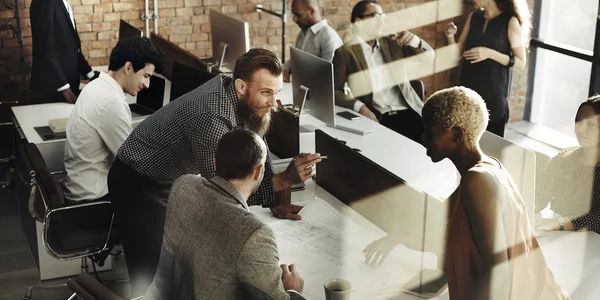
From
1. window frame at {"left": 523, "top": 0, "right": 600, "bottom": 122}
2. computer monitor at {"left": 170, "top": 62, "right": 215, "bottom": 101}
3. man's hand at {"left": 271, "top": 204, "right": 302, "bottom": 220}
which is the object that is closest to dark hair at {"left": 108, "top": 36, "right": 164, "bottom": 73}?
computer monitor at {"left": 170, "top": 62, "right": 215, "bottom": 101}

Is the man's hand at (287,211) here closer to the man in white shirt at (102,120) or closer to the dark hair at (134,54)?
the man in white shirt at (102,120)

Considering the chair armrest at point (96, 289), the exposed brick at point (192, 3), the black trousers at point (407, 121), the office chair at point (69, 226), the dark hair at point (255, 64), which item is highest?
the dark hair at point (255, 64)

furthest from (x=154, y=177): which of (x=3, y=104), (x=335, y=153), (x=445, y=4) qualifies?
(x=445, y=4)

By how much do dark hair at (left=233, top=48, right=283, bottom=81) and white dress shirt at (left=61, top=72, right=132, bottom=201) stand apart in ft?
2.78

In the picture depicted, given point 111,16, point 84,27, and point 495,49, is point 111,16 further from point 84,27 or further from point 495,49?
point 495,49

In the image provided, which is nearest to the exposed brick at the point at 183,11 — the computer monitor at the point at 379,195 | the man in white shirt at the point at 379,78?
the man in white shirt at the point at 379,78

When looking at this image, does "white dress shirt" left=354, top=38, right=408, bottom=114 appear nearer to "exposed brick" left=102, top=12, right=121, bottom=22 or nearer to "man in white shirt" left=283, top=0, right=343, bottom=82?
"man in white shirt" left=283, top=0, right=343, bottom=82

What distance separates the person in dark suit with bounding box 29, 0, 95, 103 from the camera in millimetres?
5055

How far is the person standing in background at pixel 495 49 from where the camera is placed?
14.4 ft

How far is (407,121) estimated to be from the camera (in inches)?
189

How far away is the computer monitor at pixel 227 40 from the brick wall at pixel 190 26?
39.7 inches

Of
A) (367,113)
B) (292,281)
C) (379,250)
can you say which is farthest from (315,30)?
(292,281)

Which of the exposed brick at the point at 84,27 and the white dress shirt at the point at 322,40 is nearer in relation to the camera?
the white dress shirt at the point at 322,40

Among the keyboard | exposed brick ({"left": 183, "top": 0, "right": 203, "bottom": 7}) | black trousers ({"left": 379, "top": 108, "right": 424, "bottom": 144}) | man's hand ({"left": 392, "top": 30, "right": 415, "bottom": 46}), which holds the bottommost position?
black trousers ({"left": 379, "top": 108, "right": 424, "bottom": 144})
